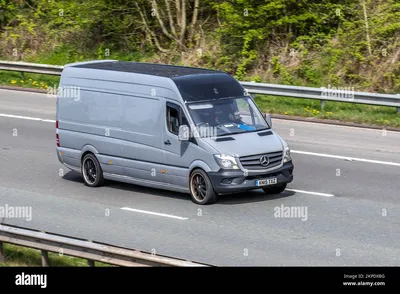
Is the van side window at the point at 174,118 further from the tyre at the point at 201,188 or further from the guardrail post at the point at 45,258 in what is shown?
the guardrail post at the point at 45,258

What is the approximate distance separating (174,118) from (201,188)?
4.49 feet

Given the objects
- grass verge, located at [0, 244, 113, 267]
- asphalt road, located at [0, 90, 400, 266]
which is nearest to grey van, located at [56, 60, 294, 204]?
asphalt road, located at [0, 90, 400, 266]

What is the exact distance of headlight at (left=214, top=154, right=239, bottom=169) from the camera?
14.7 m

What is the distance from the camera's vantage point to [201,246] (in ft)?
41.4

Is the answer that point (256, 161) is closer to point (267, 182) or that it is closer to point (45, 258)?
point (267, 182)

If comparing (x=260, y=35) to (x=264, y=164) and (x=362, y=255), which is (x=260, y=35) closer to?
(x=264, y=164)

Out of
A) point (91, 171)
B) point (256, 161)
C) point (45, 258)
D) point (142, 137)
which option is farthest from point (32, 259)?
point (91, 171)

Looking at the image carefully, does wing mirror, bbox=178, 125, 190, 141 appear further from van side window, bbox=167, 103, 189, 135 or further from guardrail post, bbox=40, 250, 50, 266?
guardrail post, bbox=40, 250, 50, 266

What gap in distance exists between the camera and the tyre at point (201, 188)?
48.7 feet

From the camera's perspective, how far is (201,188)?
15.1 metres
